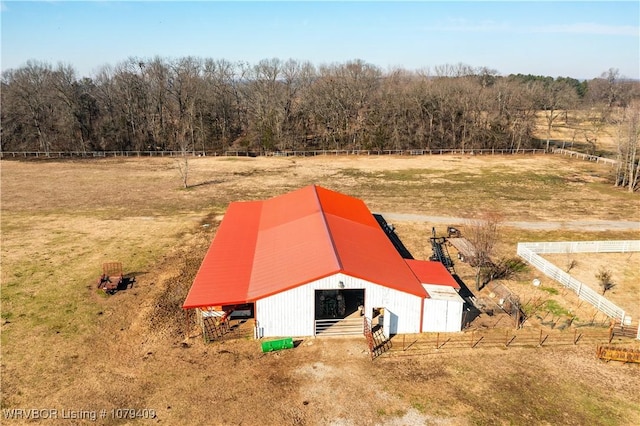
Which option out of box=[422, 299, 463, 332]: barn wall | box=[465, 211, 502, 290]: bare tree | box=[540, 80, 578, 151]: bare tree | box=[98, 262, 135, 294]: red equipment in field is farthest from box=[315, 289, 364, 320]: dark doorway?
box=[540, 80, 578, 151]: bare tree

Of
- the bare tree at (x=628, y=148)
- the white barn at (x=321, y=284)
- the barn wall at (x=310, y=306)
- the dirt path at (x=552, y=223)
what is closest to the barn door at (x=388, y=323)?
the white barn at (x=321, y=284)

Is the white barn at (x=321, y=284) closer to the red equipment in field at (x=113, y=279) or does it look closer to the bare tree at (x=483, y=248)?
the bare tree at (x=483, y=248)

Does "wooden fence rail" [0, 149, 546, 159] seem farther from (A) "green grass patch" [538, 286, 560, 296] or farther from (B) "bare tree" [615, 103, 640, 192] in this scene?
(A) "green grass patch" [538, 286, 560, 296]

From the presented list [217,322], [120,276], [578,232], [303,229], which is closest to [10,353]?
[120,276]

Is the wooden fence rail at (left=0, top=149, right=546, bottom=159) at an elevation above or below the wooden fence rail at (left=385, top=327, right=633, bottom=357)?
above

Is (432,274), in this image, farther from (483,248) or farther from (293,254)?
(293,254)

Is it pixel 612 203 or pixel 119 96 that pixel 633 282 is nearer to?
pixel 612 203

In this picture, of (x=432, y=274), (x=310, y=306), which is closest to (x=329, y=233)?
(x=310, y=306)
